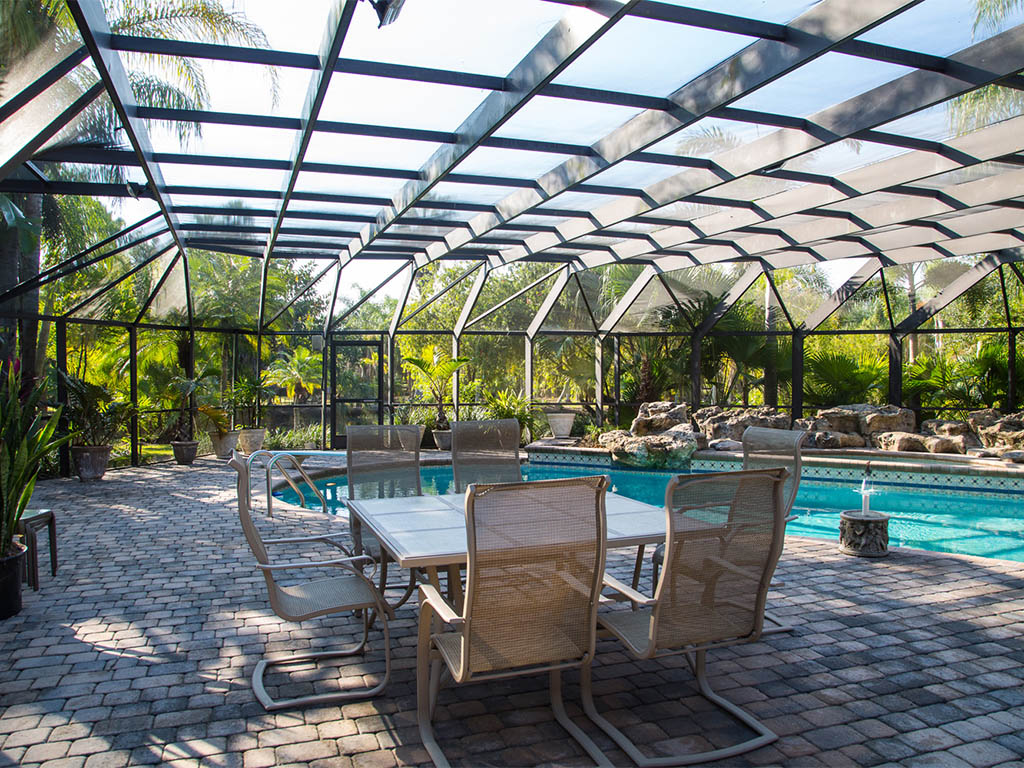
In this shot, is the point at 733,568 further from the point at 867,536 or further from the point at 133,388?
the point at 133,388

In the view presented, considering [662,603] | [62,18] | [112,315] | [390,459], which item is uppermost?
[62,18]

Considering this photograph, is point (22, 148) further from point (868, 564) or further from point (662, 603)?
point (868, 564)

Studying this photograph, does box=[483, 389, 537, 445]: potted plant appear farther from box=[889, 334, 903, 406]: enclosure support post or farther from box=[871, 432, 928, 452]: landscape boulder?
box=[889, 334, 903, 406]: enclosure support post

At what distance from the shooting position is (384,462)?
215 inches

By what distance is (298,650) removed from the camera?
13.3 feet

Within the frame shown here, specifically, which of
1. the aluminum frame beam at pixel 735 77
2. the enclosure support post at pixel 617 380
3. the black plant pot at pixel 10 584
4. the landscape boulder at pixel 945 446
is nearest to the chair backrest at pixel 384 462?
the black plant pot at pixel 10 584

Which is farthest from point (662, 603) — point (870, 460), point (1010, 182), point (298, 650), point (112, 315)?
point (112, 315)

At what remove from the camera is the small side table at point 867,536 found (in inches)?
236

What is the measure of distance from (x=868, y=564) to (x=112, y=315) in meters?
11.4

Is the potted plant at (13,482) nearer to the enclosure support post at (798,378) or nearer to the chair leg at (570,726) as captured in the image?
the chair leg at (570,726)

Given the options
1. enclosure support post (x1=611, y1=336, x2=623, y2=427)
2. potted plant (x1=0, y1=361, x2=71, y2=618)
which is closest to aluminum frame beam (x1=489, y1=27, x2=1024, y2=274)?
potted plant (x1=0, y1=361, x2=71, y2=618)

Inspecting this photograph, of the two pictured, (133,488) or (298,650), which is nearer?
(298,650)

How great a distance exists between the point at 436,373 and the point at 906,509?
850cm

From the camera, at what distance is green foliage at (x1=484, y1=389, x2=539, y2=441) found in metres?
14.4
